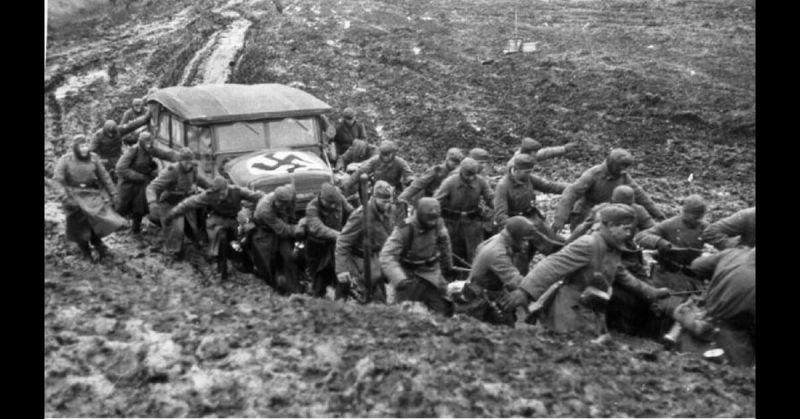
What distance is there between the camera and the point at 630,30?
93.7ft

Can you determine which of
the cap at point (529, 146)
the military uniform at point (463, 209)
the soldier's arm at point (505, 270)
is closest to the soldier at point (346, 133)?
the cap at point (529, 146)

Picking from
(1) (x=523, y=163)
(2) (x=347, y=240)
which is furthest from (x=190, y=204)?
(1) (x=523, y=163)

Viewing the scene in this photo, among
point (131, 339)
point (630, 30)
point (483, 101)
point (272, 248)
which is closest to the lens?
point (131, 339)

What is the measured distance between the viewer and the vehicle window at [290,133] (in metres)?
12.0

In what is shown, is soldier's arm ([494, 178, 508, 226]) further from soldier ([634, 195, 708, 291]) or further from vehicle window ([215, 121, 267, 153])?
vehicle window ([215, 121, 267, 153])

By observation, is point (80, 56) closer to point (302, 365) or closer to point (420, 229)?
point (420, 229)

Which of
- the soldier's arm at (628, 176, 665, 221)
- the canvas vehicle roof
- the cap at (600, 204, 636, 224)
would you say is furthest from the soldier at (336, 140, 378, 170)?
the cap at (600, 204, 636, 224)

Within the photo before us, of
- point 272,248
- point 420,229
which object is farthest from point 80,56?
point 420,229

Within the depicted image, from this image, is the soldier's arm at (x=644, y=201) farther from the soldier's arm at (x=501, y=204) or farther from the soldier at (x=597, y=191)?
the soldier's arm at (x=501, y=204)

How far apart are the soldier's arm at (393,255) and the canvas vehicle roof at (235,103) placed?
386 cm

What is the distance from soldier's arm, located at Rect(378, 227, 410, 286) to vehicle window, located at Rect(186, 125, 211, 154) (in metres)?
3.94
